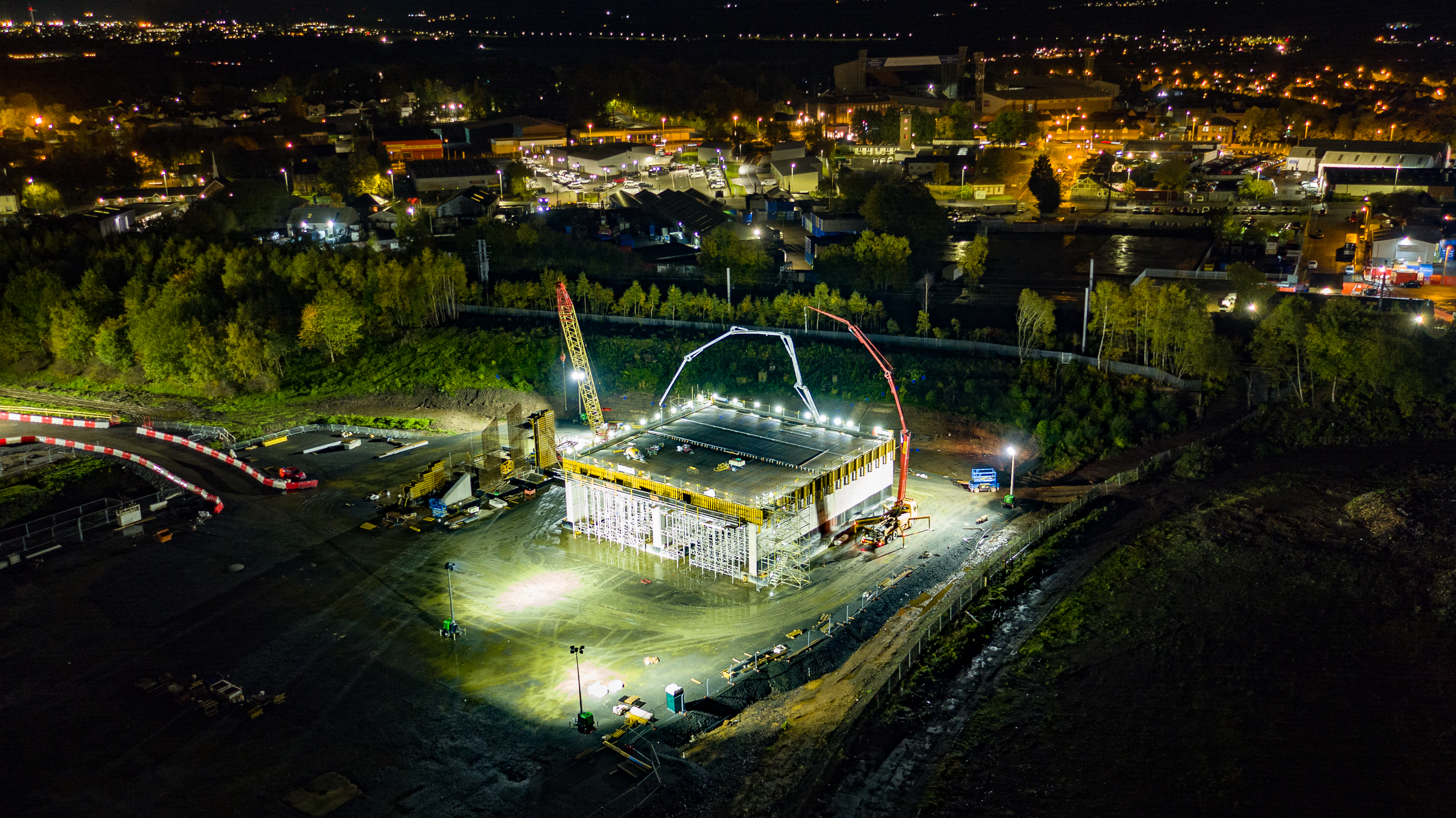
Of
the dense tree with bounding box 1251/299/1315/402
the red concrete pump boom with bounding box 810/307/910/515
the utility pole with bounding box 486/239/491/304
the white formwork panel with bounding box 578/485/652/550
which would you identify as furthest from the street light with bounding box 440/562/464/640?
the dense tree with bounding box 1251/299/1315/402

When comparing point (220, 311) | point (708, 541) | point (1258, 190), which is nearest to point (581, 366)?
point (708, 541)

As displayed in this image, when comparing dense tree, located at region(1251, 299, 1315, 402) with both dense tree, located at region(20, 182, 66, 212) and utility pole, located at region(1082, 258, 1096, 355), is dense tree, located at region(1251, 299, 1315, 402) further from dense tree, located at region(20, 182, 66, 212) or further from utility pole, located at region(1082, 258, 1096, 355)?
dense tree, located at region(20, 182, 66, 212)

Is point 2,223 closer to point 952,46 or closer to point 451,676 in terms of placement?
point 451,676

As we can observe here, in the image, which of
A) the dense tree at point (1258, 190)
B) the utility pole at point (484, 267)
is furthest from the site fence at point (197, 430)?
the dense tree at point (1258, 190)

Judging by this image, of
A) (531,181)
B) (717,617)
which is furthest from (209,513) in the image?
(531,181)

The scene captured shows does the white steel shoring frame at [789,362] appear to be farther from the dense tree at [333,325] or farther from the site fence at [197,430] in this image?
the site fence at [197,430]
